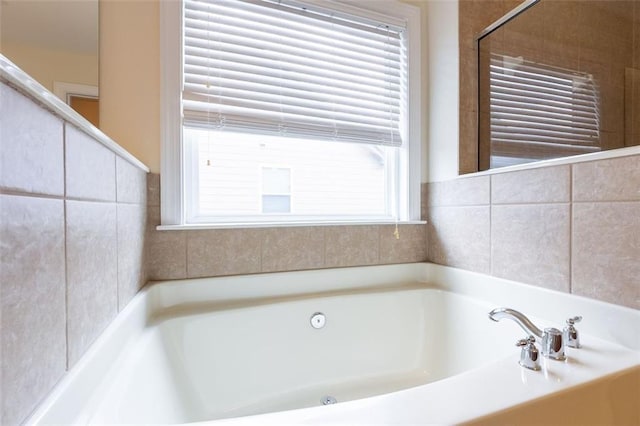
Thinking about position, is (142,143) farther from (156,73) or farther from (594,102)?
(594,102)

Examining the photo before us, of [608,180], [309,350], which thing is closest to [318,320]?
[309,350]

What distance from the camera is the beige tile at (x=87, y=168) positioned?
19.6 inches

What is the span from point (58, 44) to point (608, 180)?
63.1 inches

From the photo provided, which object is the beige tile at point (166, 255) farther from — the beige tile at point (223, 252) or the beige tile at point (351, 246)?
the beige tile at point (351, 246)

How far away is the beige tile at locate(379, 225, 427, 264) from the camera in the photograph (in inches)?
A: 56.2

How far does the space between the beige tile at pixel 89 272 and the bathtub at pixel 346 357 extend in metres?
0.04

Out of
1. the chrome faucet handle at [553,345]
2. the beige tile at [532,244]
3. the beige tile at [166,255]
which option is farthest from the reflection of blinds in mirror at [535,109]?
the beige tile at [166,255]

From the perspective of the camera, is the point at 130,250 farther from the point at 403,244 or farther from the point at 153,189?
the point at 403,244

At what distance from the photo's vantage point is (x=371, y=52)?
1455mm

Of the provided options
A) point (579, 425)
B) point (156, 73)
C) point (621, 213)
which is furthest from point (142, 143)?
point (621, 213)

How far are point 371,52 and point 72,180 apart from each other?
1370mm

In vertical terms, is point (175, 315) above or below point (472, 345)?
above

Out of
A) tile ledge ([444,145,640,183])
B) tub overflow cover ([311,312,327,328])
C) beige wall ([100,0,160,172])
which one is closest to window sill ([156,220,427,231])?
beige wall ([100,0,160,172])

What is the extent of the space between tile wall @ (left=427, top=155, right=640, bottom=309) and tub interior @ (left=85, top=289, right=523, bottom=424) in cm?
21
